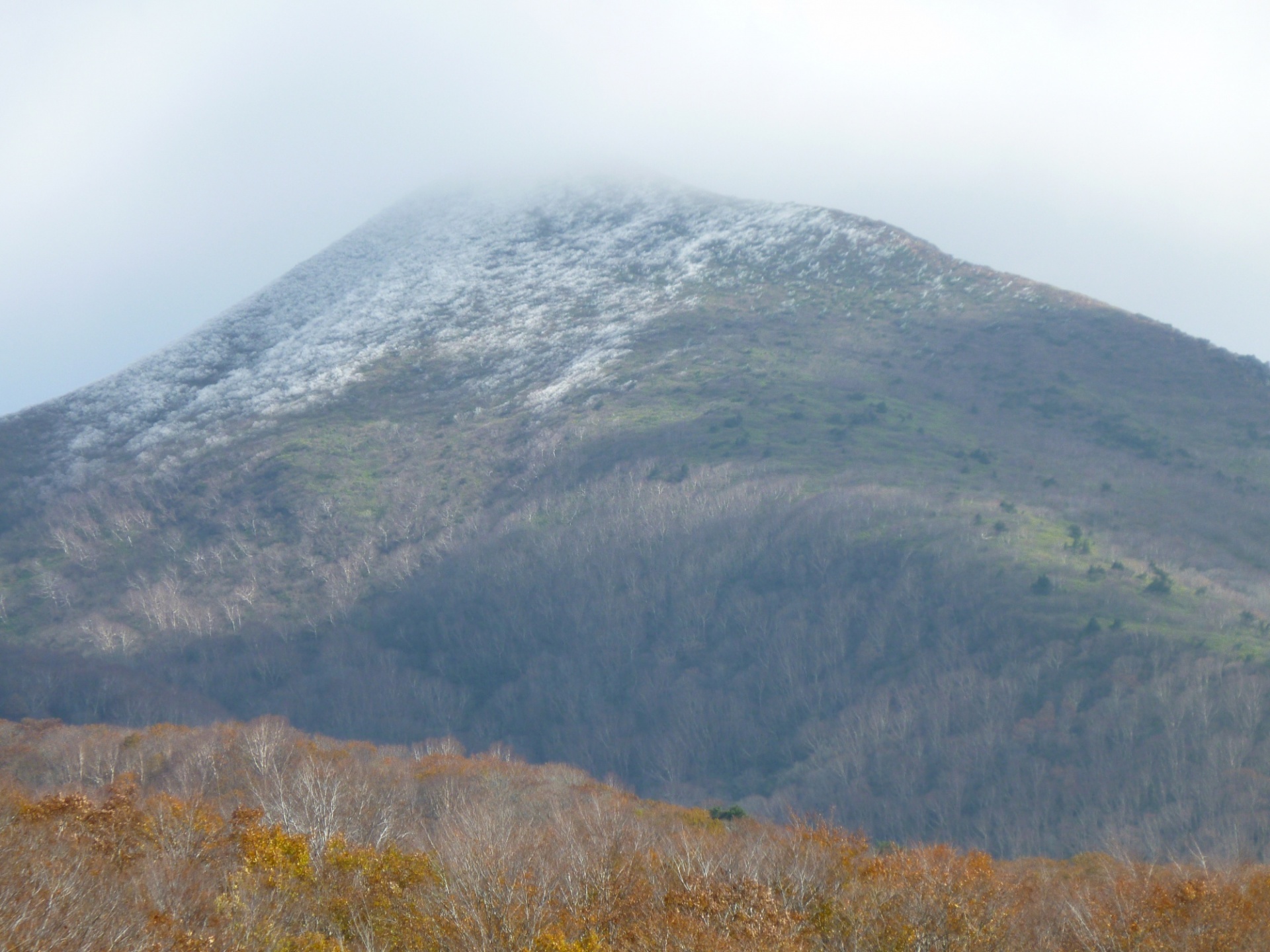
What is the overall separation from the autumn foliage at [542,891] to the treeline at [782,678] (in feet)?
105

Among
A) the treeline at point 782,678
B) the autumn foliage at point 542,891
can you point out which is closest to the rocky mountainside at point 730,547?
the treeline at point 782,678

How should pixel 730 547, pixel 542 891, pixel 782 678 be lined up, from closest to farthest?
pixel 542 891 < pixel 782 678 < pixel 730 547

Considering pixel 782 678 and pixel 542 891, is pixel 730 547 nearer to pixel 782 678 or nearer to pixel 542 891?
pixel 782 678

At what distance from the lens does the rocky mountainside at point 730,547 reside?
83.3 meters

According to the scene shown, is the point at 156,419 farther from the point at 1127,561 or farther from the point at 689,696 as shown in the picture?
the point at 1127,561

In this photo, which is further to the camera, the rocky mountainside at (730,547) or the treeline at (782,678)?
the rocky mountainside at (730,547)

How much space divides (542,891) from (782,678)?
86.1m

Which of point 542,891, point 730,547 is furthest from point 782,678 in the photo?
point 542,891

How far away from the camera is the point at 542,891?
1089 inches

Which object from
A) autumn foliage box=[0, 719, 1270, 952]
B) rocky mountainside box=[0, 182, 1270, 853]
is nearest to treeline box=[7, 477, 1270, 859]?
rocky mountainside box=[0, 182, 1270, 853]

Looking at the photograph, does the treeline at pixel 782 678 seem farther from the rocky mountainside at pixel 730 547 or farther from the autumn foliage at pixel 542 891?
the autumn foliage at pixel 542 891

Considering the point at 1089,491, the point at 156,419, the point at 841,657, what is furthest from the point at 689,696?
the point at 156,419

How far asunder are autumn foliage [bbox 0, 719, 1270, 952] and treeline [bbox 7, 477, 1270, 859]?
32.1 meters

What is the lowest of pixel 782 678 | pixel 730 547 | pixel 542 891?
pixel 782 678
